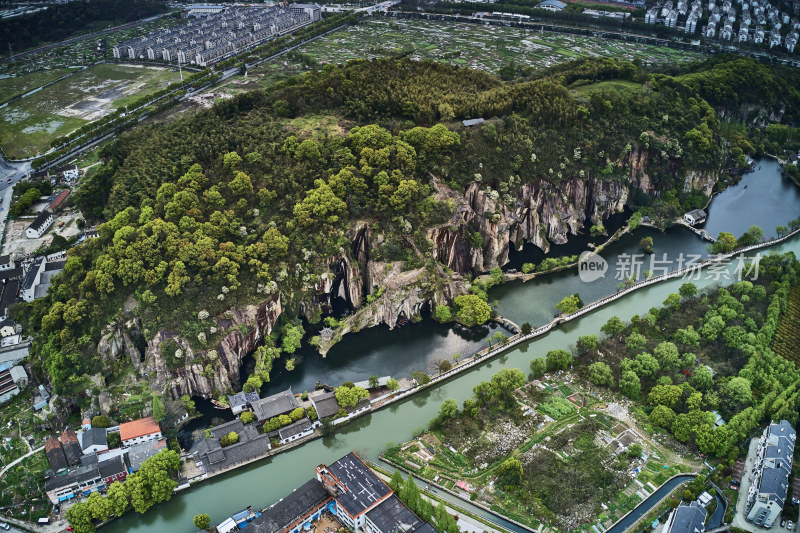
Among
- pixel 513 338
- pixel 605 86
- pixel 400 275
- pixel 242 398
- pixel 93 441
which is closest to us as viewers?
pixel 93 441

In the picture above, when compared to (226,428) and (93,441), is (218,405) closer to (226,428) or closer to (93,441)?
(226,428)

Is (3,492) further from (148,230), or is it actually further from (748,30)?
(748,30)

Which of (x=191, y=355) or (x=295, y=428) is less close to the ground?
(x=191, y=355)

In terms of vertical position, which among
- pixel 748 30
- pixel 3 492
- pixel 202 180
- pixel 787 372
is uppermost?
pixel 748 30

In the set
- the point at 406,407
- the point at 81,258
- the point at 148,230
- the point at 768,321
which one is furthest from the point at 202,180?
the point at 768,321

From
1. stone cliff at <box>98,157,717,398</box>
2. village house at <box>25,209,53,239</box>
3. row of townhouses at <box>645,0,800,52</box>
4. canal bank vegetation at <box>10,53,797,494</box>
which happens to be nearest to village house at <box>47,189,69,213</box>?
village house at <box>25,209,53,239</box>

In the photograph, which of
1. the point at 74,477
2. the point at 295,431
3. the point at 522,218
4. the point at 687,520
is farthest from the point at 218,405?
the point at 522,218
